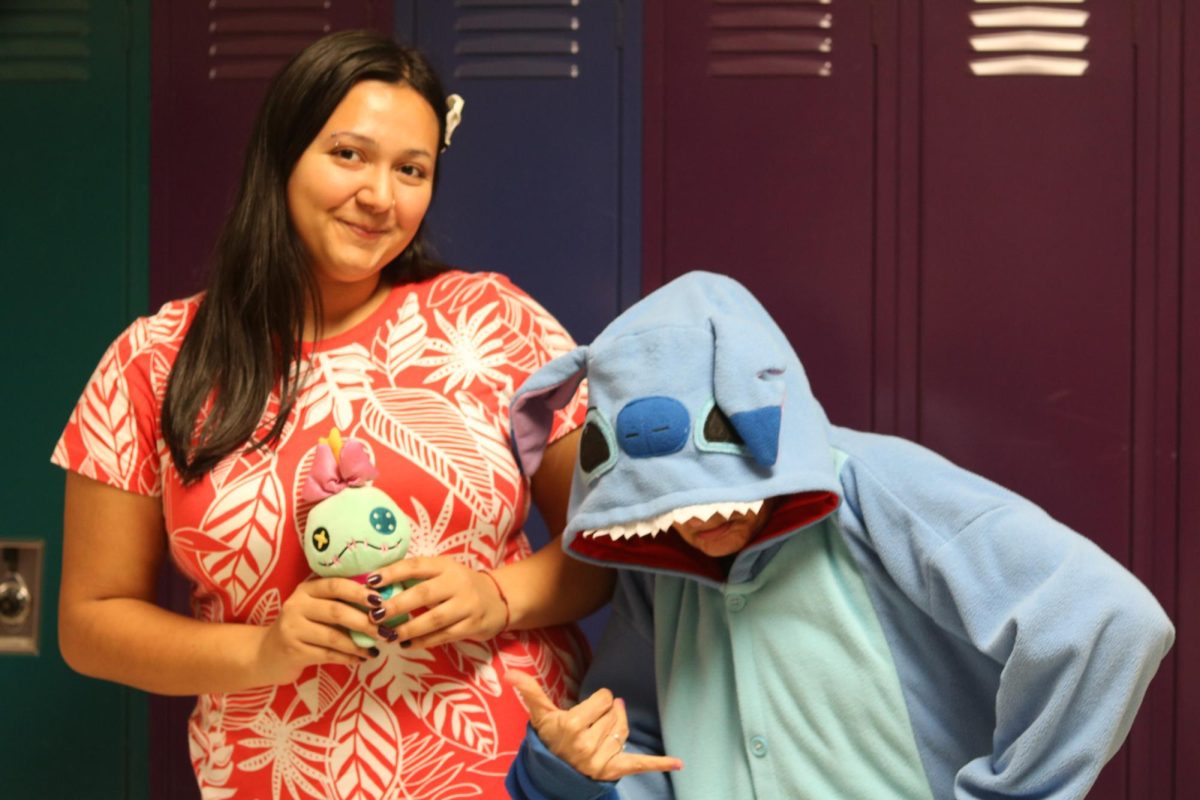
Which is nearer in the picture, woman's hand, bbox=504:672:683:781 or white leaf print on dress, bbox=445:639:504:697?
woman's hand, bbox=504:672:683:781

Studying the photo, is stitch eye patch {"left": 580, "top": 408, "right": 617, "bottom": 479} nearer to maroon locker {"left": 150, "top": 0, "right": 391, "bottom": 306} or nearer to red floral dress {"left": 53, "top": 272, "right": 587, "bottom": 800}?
red floral dress {"left": 53, "top": 272, "right": 587, "bottom": 800}

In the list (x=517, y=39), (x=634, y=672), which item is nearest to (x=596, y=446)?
(x=634, y=672)

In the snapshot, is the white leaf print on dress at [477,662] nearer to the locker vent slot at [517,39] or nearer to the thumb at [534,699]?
the thumb at [534,699]

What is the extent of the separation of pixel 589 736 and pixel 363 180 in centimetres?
71

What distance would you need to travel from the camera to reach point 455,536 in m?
1.60

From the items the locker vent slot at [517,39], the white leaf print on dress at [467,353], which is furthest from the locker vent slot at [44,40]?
the white leaf print on dress at [467,353]

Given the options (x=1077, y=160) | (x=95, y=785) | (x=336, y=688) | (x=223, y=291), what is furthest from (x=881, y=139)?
(x=95, y=785)

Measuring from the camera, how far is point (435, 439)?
1.59 m

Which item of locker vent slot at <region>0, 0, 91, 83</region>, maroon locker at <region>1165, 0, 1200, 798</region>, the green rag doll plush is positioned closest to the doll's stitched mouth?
the green rag doll plush

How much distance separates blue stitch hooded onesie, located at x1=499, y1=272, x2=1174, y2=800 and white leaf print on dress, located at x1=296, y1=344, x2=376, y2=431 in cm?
20

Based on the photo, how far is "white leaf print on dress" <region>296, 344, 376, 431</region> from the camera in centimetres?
160

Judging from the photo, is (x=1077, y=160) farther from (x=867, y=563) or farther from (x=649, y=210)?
(x=867, y=563)

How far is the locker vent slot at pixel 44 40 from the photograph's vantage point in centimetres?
233

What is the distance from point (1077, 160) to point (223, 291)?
1420 millimetres
